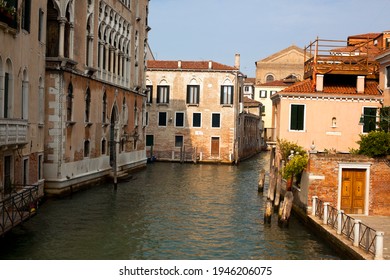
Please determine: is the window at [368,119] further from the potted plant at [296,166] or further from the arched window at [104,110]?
the arched window at [104,110]

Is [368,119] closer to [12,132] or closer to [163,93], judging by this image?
[12,132]

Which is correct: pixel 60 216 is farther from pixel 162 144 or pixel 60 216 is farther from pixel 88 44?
pixel 162 144

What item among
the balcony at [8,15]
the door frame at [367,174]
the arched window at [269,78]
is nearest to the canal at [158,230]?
the door frame at [367,174]

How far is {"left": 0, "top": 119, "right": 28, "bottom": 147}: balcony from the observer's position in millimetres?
12156

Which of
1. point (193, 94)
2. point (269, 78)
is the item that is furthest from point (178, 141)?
point (269, 78)

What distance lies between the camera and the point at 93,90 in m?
21.6

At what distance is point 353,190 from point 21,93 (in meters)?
8.59

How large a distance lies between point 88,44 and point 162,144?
1616cm

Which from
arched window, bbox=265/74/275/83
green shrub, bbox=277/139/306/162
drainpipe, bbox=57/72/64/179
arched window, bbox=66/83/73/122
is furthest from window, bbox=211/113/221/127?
arched window, bbox=265/74/275/83

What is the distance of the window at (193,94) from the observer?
1449 inches

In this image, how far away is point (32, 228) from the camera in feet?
44.8

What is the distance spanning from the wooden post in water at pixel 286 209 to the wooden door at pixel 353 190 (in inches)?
51.5

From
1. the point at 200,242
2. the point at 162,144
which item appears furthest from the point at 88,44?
the point at 162,144

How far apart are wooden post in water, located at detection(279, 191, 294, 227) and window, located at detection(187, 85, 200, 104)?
74.0 ft
